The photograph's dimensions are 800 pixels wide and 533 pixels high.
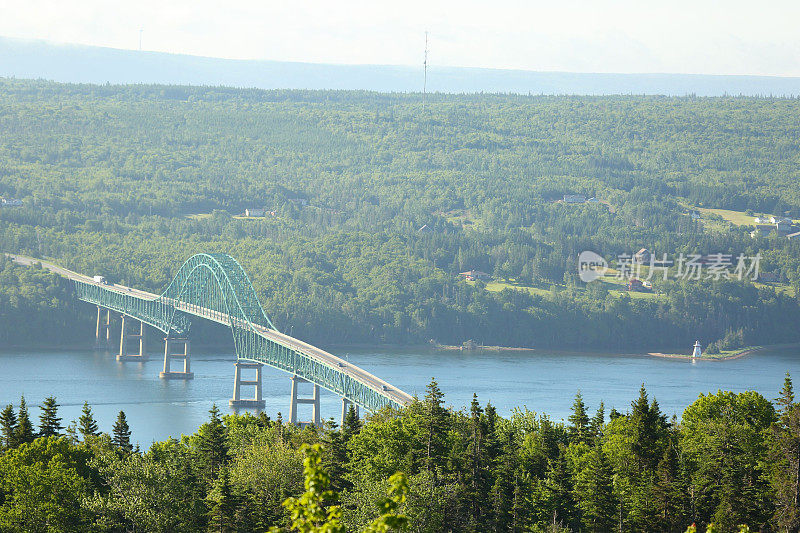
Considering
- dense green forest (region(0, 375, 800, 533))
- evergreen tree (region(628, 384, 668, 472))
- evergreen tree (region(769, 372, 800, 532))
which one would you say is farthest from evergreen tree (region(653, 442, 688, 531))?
evergreen tree (region(769, 372, 800, 532))

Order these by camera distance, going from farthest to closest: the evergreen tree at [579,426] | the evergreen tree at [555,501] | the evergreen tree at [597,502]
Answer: the evergreen tree at [579,426], the evergreen tree at [555,501], the evergreen tree at [597,502]

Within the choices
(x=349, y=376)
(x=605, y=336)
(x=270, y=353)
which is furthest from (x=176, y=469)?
(x=605, y=336)

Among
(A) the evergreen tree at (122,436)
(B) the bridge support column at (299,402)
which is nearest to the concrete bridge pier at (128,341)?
(B) the bridge support column at (299,402)

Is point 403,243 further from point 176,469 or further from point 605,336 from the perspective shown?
point 176,469

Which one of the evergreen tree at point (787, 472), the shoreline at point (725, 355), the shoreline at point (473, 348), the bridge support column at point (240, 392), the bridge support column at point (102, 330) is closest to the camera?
the evergreen tree at point (787, 472)

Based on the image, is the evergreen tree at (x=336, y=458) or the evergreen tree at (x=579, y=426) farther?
the evergreen tree at (x=579, y=426)

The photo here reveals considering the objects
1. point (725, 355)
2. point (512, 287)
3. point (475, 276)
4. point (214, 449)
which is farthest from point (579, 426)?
point (475, 276)

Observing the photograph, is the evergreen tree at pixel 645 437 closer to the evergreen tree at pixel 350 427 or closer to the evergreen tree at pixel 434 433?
the evergreen tree at pixel 434 433

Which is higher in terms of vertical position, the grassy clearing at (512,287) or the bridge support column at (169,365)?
the grassy clearing at (512,287)
